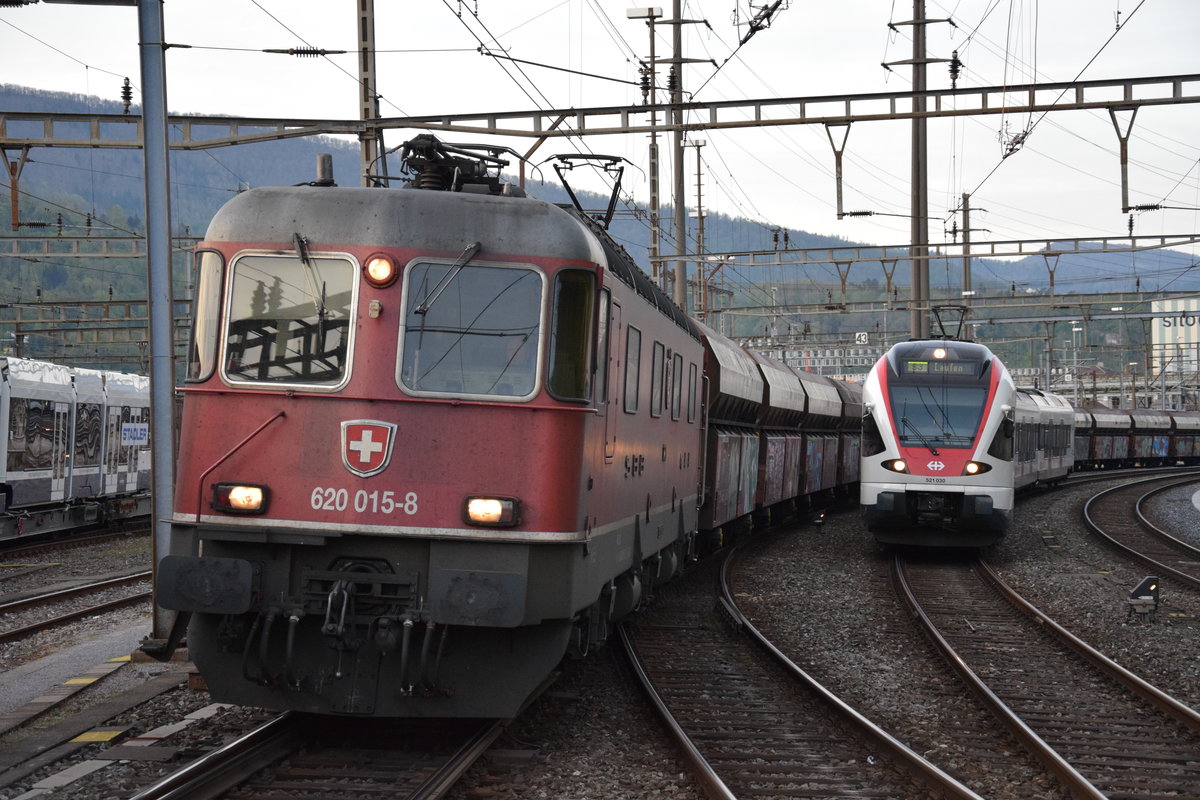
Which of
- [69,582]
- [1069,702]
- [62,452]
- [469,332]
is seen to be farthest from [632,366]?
[62,452]

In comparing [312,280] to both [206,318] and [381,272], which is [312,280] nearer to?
[381,272]

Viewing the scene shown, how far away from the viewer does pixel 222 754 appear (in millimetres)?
7207

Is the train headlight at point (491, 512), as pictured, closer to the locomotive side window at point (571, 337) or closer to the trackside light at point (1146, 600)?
the locomotive side window at point (571, 337)

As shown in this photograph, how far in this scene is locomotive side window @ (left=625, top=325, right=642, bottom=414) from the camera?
956 centimetres

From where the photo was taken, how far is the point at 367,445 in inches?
302

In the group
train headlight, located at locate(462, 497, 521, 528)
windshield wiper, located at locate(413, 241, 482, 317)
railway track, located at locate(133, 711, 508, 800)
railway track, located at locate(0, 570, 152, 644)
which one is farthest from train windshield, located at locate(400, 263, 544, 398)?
railway track, located at locate(0, 570, 152, 644)

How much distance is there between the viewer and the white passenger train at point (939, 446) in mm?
19312

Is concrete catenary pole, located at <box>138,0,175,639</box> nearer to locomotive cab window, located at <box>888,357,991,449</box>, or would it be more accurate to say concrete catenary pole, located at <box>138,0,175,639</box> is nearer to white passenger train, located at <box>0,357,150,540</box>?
locomotive cab window, located at <box>888,357,991,449</box>

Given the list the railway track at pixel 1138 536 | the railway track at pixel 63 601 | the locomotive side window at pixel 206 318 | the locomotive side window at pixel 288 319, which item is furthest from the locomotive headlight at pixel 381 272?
the railway track at pixel 1138 536

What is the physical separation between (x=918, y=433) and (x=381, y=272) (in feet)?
43.7

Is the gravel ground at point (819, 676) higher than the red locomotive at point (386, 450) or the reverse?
the reverse

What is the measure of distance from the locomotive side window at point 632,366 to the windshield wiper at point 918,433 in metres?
10.4

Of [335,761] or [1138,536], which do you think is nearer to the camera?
[335,761]

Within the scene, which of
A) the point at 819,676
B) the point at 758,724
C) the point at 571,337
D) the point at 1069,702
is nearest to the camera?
the point at 571,337
